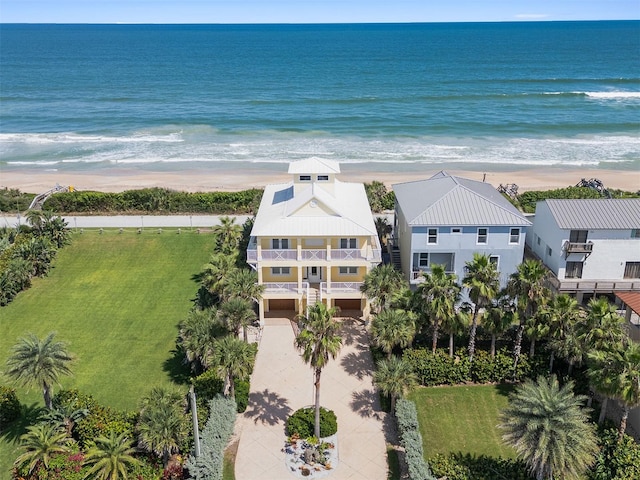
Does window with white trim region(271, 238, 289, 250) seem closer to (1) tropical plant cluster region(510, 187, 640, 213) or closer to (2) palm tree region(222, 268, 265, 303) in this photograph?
(2) palm tree region(222, 268, 265, 303)

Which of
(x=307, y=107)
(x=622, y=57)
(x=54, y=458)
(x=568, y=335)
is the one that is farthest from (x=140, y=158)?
(x=622, y=57)

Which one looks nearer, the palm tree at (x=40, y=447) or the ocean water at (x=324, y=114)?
the palm tree at (x=40, y=447)

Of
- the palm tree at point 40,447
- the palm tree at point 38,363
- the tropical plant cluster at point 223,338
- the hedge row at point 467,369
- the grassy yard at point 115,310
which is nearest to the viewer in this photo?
the palm tree at point 40,447

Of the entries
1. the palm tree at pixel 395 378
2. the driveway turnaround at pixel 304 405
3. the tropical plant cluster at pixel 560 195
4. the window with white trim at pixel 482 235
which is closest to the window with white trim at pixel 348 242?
the driveway turnaround at pixel 304 405

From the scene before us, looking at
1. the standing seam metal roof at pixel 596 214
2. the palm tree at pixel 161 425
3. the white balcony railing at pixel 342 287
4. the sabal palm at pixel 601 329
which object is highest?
the standing seam metal roof at pixel 596 214

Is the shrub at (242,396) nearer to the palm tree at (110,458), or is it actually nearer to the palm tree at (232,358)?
the palm tree at (232,358)

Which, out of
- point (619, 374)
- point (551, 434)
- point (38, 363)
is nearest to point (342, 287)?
point (619, 374)

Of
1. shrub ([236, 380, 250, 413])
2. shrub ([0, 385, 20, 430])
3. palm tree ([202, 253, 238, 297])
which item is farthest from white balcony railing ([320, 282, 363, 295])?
shrub ([0, 385, 20, 430])
